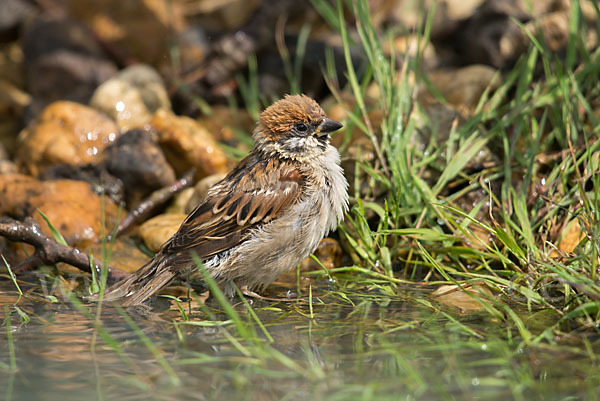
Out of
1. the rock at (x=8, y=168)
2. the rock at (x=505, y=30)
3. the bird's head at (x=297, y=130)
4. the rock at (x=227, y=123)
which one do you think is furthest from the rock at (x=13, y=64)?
the rock at (x=505, y=30)

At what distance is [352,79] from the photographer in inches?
210

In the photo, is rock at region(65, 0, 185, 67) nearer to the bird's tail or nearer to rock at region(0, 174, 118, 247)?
rock at region(0, 174, 118, 247)

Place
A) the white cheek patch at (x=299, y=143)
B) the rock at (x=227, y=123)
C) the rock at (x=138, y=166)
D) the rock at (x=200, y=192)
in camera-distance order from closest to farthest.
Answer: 1. the white cheek patch at (x=299, y=143)
2. the rock at (x=200, y=192)
3. the rock at (x=138, y=166)
4. the rock at (x=227, y=123)

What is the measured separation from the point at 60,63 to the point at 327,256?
4.00m

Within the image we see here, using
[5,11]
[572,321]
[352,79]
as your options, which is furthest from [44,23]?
[572,321]

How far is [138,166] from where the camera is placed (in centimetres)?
585

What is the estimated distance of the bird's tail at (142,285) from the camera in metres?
4.05

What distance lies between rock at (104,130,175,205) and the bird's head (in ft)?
5.09

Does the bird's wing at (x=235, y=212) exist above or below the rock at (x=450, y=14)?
below

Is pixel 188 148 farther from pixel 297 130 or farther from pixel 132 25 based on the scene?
pixel 132 25

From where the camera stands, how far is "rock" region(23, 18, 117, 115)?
739cm

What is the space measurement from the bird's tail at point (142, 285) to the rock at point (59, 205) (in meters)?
1.07

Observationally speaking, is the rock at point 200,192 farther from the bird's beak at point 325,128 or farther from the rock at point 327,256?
the bird's beak at point 325,128

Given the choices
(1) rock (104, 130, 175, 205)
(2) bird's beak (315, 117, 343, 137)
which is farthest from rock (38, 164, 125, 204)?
(2) bird's beak (315, 117, 343, 137)
